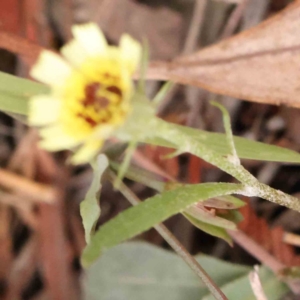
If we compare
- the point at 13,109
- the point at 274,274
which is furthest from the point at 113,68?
the point at 274,274

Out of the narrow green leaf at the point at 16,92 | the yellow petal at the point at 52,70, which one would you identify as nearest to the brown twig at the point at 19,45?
the narrow green leaf at the point at 16,92

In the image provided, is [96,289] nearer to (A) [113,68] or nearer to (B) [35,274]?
(B) [35,274]

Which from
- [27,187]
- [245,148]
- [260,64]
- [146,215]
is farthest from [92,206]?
[27,187]

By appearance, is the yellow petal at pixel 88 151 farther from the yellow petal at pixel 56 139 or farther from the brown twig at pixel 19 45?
the brown twig at pixel 19 45

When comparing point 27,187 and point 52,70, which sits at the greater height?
point 52,70

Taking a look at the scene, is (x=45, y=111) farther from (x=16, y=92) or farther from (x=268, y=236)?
(x=268, y=236)

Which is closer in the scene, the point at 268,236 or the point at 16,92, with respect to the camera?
the point at 16,92

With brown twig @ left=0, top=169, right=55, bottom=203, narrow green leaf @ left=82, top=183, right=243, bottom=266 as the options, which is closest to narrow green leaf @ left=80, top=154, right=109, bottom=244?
narrow green leaf @ left=82, top=183, right=243, bottom=266

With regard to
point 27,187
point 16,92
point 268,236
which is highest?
point 16,92
